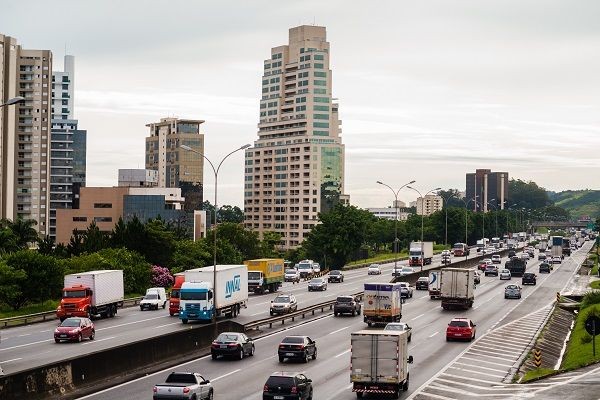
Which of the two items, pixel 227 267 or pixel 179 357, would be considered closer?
pixel 179 357

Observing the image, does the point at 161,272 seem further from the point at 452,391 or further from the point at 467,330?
the point at 452,391

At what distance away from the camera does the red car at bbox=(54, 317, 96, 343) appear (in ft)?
176

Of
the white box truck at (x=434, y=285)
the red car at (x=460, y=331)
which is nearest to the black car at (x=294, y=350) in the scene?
the red car at (x=460, y=331)

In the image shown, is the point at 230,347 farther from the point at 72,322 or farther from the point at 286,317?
the point at 286,317

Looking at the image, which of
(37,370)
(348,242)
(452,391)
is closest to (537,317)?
(452,391)

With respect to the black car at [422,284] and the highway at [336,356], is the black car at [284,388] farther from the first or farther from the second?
the black car at [422,284]

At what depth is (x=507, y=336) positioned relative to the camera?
60.1 metres

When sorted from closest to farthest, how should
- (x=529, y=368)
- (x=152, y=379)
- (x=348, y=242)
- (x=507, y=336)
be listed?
(x=152, y=379)
(x=529, y=368)
(x=507, y=336)
(x=348, y=242)

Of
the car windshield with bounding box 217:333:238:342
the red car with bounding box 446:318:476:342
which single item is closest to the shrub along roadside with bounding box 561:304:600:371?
the red car with bounding box 446:318:476:342

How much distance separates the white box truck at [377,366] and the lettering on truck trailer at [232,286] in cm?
3144

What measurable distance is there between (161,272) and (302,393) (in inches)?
2776

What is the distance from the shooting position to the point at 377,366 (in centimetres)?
3566

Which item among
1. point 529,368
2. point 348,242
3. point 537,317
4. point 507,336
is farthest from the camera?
point 348,242

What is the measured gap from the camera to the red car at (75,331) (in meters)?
53.7
